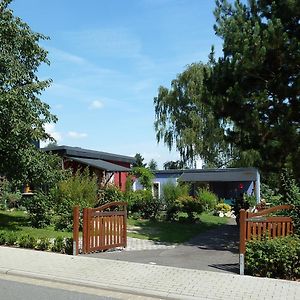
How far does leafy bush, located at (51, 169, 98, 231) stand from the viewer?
615 inches

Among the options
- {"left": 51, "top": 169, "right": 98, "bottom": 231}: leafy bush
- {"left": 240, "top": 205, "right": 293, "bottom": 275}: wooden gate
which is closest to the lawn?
{"left": 51, "top": 169, "right": 98, "bottom": 231}: leafy bush

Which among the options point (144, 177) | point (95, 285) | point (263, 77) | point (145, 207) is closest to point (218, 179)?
point (144, 177)

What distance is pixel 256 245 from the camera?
881 centimetres

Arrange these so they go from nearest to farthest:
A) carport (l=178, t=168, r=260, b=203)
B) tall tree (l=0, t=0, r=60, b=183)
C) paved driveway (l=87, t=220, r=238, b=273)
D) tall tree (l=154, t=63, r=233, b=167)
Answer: paved driveway (l=87, t=220, r=238, b=273) → tall tree (l=0, t=0, r=60, b=183) → carport (l=178, t=168, r=260, b=203) → tall tree (l=154, t=63, r=233, b=167)

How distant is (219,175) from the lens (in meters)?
37.6

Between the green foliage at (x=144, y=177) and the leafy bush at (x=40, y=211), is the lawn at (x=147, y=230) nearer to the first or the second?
the leafy bush at (x=40, y=211)

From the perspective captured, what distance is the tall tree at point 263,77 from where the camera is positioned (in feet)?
37.7

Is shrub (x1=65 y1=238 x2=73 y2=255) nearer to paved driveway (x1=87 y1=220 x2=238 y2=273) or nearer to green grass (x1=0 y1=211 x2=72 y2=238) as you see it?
paved driveway (x1=87 y1=220 x2=238 y2=273)

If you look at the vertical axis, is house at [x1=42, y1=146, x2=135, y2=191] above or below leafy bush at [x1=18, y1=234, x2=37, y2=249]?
above

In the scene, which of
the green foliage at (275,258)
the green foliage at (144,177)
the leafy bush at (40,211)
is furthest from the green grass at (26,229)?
the green foliage at (144,177)

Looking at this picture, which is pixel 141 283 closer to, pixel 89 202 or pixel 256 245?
pixel 256 245

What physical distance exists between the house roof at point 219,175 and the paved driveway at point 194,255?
22.8 meters

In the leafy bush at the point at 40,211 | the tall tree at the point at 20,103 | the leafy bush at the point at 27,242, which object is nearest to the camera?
the leafy bush at the point at 27,242

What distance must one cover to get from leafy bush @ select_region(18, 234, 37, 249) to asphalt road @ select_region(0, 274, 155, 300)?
3.23 metres
